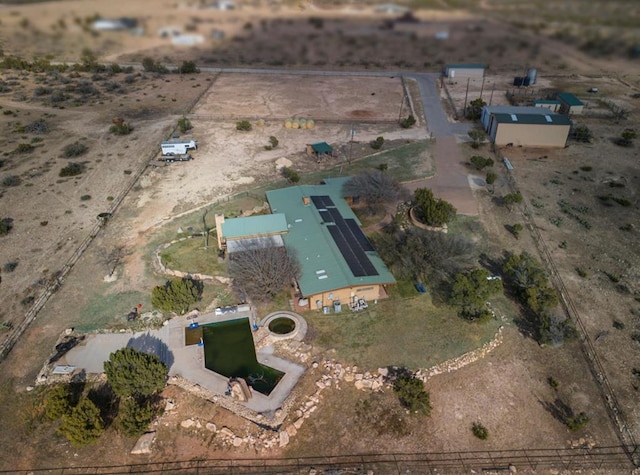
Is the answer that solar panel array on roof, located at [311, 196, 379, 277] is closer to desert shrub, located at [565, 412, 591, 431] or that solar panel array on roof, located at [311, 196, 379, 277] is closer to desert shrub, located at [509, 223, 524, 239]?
desert shrub, located at [509, 223, 524, 239]

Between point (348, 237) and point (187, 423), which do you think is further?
point (348, 237)

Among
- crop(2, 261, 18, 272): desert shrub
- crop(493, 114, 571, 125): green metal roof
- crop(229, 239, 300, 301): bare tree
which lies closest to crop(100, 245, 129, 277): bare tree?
crop(2, 261, 18, 272): desert shrub

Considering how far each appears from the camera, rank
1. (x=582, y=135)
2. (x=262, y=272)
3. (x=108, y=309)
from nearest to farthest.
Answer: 1. (x=262, y=272)
2. (x=108, y=309)
3. (x=582, y=135)

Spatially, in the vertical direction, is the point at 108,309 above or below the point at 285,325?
above

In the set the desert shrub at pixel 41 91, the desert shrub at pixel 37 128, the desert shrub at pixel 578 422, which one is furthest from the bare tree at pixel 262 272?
the desert shrub at pixel 41 91

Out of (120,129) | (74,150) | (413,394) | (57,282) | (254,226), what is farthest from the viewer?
(120,129)

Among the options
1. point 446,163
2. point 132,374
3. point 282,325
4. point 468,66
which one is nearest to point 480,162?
point 446,163

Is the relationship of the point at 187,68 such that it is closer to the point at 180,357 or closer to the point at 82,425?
the point at 180,357
